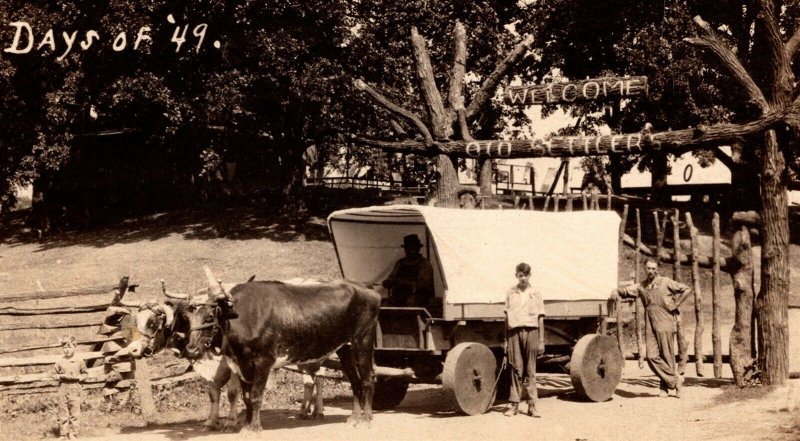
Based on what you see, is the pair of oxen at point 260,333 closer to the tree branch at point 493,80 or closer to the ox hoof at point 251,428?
the ox hoof at point 251,428

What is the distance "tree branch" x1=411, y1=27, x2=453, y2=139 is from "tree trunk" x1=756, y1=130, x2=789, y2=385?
5.24 metres

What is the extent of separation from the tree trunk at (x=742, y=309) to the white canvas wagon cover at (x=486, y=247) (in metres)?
1.84

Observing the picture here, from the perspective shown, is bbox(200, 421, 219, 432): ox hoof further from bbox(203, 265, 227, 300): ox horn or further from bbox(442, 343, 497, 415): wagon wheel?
bbox(442, 343, 497, 415): wagon wheel

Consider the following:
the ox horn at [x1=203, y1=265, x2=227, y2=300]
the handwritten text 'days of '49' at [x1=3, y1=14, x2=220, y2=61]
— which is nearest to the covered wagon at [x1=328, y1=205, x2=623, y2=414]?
the ox horn at [x1=203, y1=265, x2=227, y2=300]

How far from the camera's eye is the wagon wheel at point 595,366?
13.9 meters

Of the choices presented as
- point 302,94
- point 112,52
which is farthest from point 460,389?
point 112,52

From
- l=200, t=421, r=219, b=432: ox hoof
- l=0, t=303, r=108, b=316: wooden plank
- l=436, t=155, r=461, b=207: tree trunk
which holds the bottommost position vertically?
l=200, t=421, r=219, b=432: ox hoof

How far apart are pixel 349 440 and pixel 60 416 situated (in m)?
3.36

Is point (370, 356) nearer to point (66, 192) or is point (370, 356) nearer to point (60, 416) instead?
point (60, 416)

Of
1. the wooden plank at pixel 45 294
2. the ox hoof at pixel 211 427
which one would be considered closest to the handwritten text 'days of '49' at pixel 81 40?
the wooden plank at pixel 45 294

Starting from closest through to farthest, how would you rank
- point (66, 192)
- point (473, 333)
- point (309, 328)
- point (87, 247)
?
point (309, 328) → point (473, 333) → point (87, 247) → point (66, 192)

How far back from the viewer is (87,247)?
3206 cm

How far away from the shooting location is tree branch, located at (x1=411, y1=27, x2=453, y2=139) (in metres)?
17.0

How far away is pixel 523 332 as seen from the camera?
12766mm
